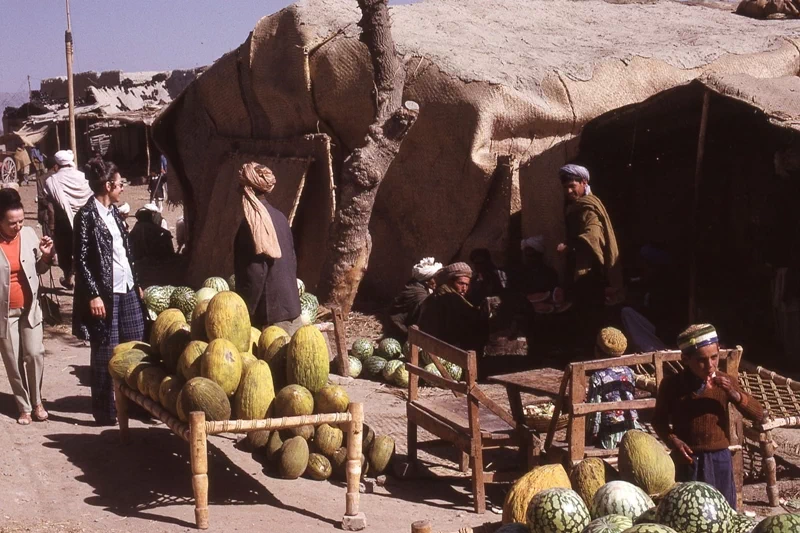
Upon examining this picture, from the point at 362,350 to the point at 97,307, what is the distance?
3.22 meters

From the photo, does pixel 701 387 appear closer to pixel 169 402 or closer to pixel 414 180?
pixel 169 402

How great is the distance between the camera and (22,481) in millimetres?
5711

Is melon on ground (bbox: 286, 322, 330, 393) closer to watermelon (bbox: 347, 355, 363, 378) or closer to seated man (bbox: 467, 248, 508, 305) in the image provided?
watermelon (bbox: 347, 355, 363, 378)

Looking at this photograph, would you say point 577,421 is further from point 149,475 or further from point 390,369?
point 390,369

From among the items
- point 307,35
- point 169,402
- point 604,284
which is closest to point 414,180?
point 307,35

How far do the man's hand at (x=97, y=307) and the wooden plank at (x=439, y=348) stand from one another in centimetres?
218

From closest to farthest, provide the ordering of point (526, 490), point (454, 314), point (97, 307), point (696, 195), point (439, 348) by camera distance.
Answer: point (526, 490), point (439, 348), point (97, 307), point (454, 314), point (696, 195)

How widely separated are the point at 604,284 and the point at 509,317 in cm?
106

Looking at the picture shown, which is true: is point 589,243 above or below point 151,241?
above

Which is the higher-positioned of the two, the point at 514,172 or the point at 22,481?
the point at 514,172

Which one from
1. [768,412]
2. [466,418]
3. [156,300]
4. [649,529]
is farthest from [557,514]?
[156,300]

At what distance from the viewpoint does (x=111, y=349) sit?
677cm

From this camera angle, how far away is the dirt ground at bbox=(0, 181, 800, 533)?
17.3ft

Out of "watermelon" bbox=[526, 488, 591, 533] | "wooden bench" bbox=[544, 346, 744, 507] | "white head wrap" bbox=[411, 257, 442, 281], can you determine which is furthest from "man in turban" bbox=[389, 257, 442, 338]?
"watermelon" bbox=[526, 488, 591, 533]
